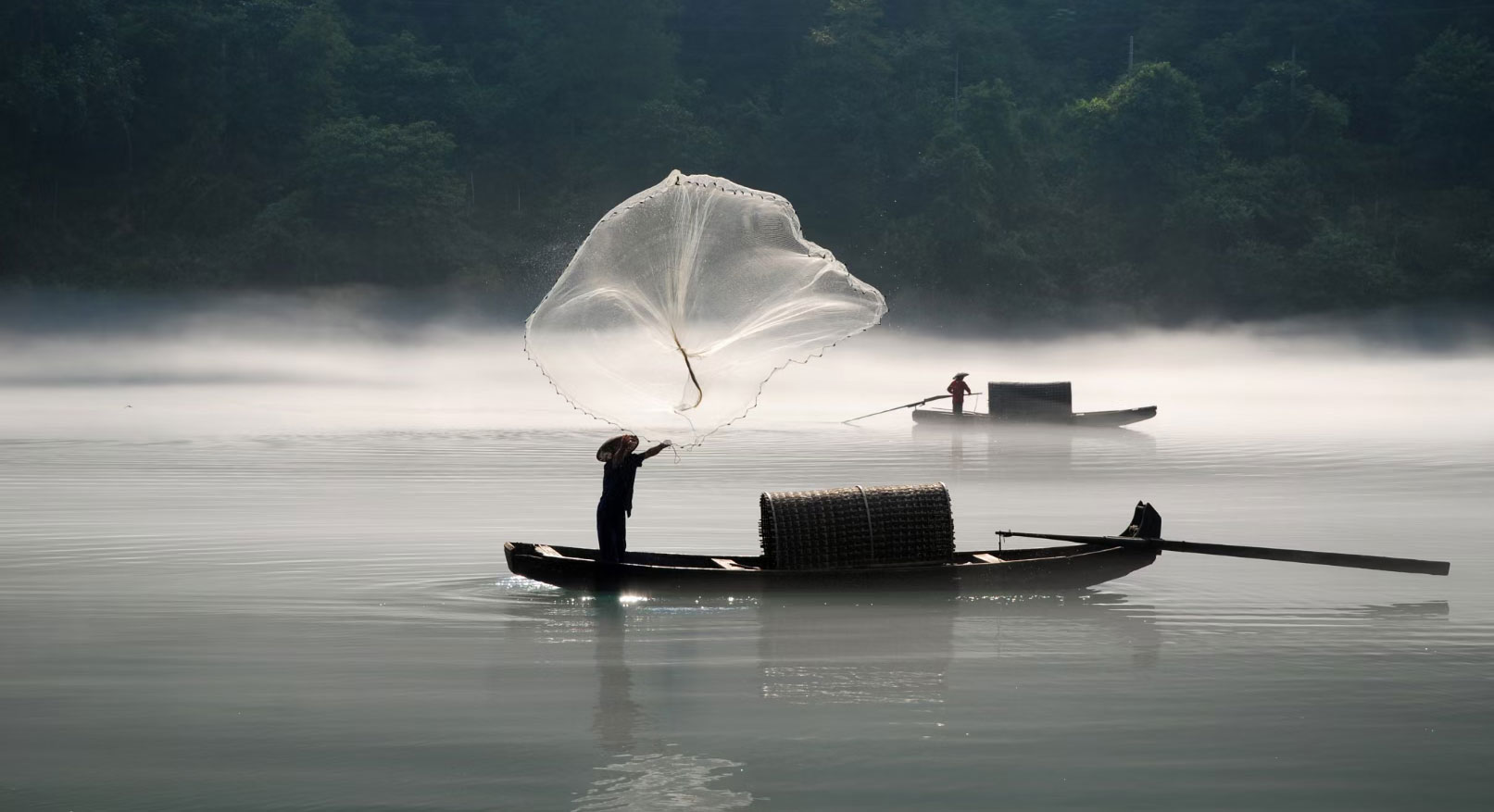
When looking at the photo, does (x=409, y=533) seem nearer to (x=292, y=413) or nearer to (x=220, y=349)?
(x=292, y=413)

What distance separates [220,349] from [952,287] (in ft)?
86.5

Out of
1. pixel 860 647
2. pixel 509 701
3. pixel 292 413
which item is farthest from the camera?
pixel 292 413

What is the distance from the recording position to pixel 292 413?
35281 millimetres

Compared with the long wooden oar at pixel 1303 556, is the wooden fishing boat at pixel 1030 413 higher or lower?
higher

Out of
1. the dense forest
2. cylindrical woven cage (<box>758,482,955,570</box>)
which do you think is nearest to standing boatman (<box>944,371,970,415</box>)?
cylindrical woven cage (<box>758,482,955,570</box>)

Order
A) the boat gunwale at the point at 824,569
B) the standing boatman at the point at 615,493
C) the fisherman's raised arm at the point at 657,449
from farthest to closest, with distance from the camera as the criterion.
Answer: the standing boatman at the point at 615,493, the boat gunwale at the point at 824,569, the fisherman's raised arm at the point at 657,449

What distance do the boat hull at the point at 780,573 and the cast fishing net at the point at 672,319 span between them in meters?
1.10

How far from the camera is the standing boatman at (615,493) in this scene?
1281 cm

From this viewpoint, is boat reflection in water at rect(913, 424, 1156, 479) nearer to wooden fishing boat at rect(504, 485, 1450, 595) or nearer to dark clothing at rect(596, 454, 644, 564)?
wooden fishing boat at rect(504, 485, 1450, 595)

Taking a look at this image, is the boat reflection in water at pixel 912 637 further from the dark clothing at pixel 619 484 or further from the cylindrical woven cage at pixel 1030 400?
the cylindrical woven cage at pixel 1030 400

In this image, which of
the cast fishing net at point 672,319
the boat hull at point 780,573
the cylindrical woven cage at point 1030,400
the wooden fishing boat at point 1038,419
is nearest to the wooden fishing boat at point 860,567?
the boat hull at point 780,573

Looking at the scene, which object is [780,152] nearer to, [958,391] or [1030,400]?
[1030,400]

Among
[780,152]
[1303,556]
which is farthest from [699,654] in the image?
[780,152]

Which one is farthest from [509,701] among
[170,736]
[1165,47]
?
[1165,47]
